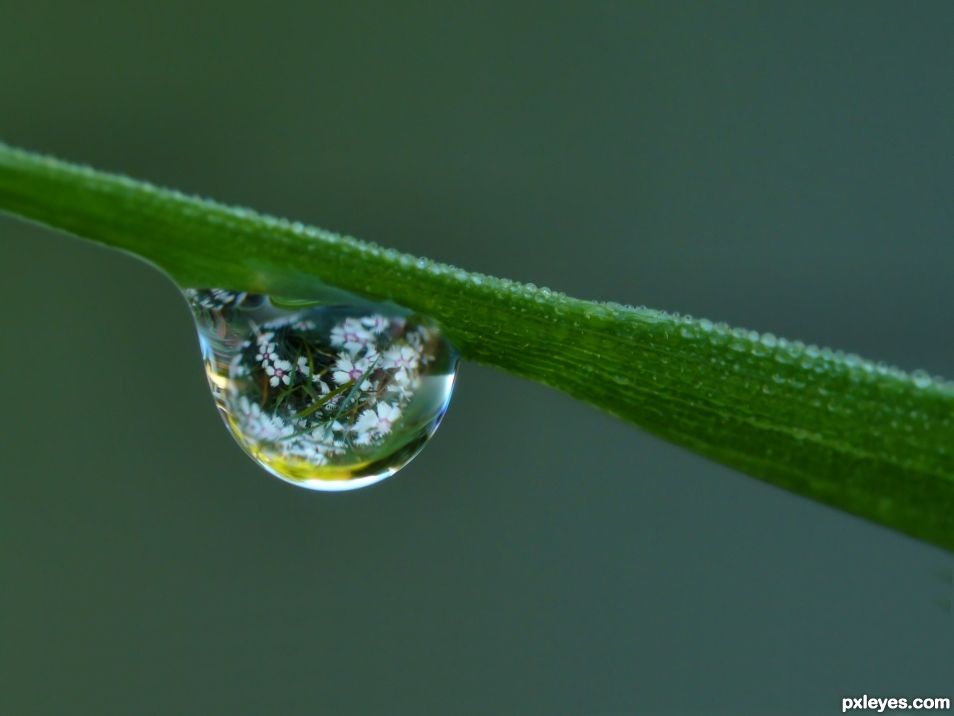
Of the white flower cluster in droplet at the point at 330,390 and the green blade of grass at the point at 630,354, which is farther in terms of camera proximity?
the white flower cluster in droplet at the point at 330,390

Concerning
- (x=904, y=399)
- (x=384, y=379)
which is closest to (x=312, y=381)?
(x=384, y=379)

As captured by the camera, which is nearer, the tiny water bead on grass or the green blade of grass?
the green blade of grass

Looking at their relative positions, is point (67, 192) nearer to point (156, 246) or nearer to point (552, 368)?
point (156, 246)

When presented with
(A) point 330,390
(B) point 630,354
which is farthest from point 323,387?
(B) point 630,354

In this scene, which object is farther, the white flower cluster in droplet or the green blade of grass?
the white flower cluster in droplet
